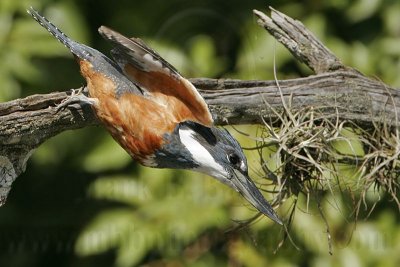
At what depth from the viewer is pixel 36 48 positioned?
136 inches

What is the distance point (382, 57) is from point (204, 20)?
0.65 metres

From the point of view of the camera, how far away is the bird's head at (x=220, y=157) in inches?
94.5

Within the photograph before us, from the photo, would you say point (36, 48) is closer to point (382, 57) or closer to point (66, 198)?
point (66, 198)

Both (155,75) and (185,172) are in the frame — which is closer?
(155,75)

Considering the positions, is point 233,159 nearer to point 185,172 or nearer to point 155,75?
point 155,75

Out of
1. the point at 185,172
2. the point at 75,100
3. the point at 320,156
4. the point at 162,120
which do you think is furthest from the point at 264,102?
the point at 185,172

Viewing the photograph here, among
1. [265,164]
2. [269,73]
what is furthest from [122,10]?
[265,164]

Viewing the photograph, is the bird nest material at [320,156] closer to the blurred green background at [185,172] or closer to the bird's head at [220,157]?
the bird's head at [220,157]

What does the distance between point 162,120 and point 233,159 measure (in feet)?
0.61

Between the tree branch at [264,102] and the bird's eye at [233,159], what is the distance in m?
0.18

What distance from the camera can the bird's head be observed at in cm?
240

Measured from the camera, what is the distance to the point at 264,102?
2.58 m

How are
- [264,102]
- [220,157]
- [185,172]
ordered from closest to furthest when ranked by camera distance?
[220,157], [264,102], [185,172]

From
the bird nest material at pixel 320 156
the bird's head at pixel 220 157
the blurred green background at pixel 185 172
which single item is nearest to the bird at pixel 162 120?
the bird's head at pixel 220 157
